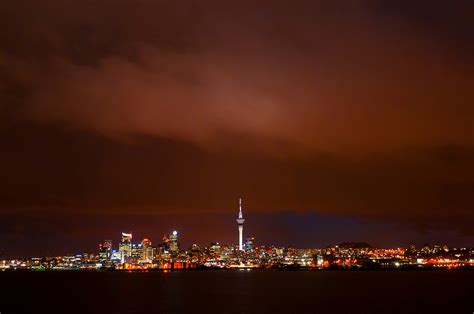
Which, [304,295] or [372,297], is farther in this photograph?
[304,295]

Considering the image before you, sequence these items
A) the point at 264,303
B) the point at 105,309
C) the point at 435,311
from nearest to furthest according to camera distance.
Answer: the point at 435,311
the point at 105,309
the point at 264,303

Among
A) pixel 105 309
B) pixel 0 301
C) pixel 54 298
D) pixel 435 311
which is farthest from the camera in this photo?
pixel 54 298

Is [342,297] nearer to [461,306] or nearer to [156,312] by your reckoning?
[461,306]

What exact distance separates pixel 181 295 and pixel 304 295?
18.4m

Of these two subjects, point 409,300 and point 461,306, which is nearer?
point 461,306

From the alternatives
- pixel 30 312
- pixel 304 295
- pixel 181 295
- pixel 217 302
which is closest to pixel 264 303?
pixel 217 302

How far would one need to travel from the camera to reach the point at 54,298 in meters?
83.7

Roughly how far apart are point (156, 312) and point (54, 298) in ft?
89.5

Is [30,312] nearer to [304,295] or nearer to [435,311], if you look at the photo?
[304,295]

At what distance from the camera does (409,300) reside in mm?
73625

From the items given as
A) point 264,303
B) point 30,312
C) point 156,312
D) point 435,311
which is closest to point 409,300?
point 435,311

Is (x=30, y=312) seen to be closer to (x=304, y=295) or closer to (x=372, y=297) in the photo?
(x=304, y=295)

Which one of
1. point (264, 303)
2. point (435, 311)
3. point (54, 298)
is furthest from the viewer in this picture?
point (54, 298)

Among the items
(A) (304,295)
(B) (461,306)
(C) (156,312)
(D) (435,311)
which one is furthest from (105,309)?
(B) (461,306)
